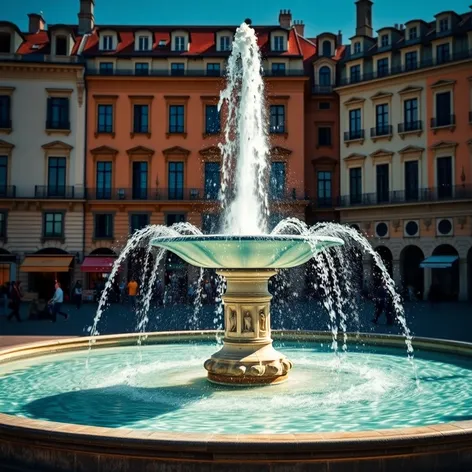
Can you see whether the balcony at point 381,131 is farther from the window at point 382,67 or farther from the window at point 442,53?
the window at point 442,53

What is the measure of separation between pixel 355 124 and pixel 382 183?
4355 mm

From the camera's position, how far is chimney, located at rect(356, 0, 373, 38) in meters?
42.6

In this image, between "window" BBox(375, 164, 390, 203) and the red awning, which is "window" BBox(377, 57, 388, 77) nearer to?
"window" BBox(375, 164, 390, 203)

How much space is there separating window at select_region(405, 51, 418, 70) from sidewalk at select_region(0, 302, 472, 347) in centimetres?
1500

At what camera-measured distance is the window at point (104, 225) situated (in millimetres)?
37875

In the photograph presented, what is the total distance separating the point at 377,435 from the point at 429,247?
31428 mm

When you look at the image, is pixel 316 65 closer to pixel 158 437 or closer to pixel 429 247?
pixel 429 247

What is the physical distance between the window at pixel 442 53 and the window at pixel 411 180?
19.2 ft

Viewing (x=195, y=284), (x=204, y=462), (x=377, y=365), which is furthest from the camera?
(x=195, y=284)

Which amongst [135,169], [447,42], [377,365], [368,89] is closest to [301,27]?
[368,89]

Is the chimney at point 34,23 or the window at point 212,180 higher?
the chimney at point 34,23

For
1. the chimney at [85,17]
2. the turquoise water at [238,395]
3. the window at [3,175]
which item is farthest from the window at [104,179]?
the turquoise water at [238,395]

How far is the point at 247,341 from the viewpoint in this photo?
909cm

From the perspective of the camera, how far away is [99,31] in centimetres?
4038
